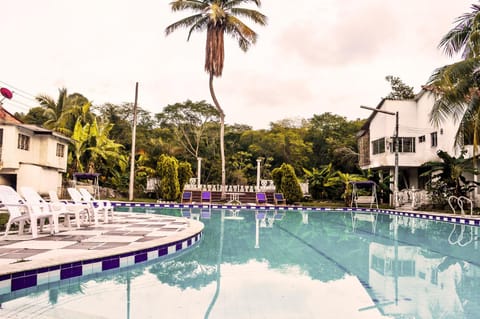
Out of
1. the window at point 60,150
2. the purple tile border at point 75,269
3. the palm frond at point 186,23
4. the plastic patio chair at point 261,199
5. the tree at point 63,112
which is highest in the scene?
the palm frond at point 186,23

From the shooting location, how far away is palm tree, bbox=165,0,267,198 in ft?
73.0

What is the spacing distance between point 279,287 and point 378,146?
22.0m

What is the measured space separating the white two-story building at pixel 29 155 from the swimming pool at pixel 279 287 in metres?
14.4

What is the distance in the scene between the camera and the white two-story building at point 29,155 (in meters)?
18.9

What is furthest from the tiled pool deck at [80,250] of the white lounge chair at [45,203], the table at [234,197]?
the table at [234,197]

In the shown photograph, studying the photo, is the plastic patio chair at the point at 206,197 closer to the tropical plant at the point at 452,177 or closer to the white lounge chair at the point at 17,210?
the tropical plant at the point at 452,177

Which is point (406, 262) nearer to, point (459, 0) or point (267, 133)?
point (459, 0)

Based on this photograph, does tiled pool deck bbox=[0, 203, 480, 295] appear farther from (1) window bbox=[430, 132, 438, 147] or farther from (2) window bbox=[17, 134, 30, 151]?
(1) window bbox=[430, 132, 438, 147]

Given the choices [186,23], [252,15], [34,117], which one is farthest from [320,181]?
[34,117]

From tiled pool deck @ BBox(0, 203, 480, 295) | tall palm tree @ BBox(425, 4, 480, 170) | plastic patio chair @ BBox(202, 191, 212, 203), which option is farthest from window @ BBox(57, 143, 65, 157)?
tall palm tree @ BBox(425, 4, 480, 170)

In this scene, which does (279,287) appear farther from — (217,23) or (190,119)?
(190,119)

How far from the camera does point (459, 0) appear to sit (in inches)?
628

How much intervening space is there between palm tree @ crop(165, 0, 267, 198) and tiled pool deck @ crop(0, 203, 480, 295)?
1438 cm

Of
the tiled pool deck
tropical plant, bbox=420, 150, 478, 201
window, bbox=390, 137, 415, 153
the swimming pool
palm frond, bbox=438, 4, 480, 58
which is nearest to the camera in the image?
the swimming pool
